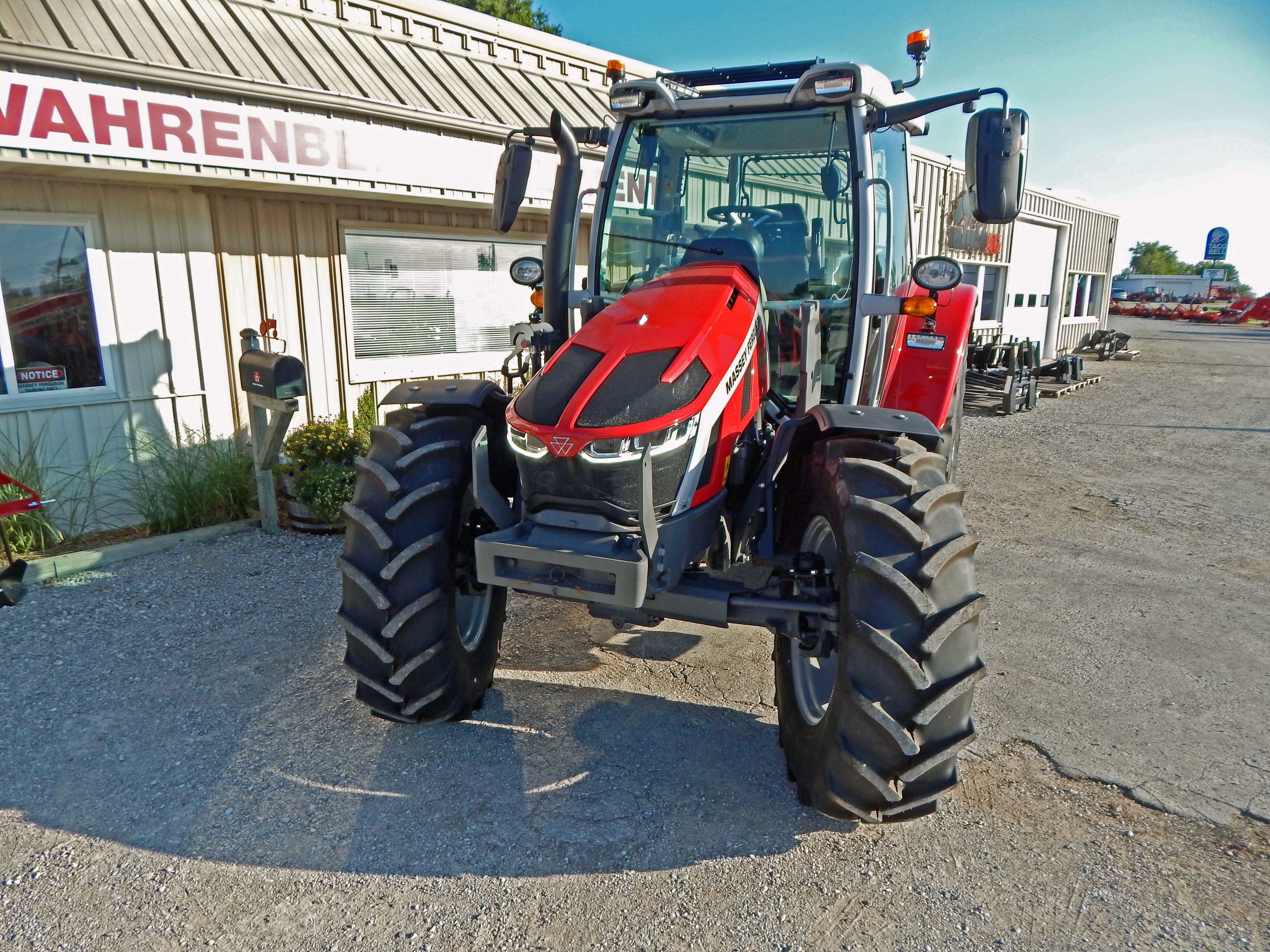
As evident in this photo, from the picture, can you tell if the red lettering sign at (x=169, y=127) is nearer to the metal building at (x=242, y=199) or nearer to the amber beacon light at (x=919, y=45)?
the metal building at (x=242, y=199)

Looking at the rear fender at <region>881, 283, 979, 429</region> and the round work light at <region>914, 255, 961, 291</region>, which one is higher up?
the round work light at <region>914, 255, 961, 291</region>

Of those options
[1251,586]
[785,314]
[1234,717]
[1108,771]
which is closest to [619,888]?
[1108,771]

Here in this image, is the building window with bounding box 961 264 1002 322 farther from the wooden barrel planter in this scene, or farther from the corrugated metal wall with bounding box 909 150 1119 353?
the wooden barrel planter

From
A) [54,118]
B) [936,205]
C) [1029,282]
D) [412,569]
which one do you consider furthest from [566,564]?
[1029,282]

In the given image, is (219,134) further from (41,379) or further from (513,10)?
(513,10)

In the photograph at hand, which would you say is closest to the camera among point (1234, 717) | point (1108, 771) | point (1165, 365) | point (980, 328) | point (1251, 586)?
point (1108, 771)

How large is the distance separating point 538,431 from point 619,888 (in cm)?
133

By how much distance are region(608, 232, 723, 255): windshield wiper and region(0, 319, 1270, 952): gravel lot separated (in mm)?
1785

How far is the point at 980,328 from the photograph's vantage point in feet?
49.7

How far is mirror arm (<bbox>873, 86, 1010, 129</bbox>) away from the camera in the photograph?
3137 millimetres

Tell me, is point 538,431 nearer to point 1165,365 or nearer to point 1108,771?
point 1108,771

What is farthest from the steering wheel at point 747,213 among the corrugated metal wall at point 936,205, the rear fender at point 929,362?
the corrugated metal wall at point 936,205

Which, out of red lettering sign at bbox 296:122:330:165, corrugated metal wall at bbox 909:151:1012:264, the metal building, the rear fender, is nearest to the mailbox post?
the metal building

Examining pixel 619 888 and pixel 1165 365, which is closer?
pixel 619 888
